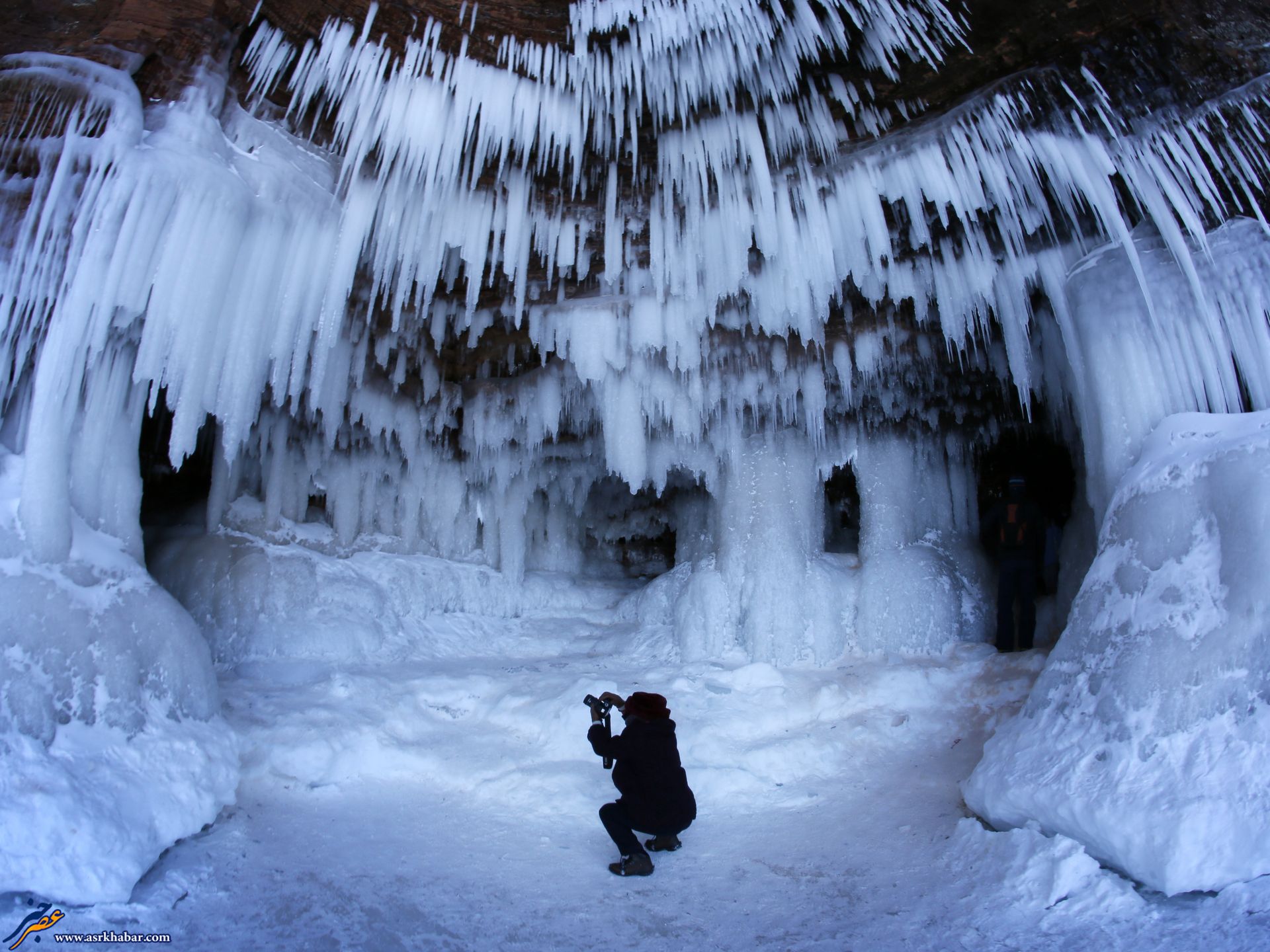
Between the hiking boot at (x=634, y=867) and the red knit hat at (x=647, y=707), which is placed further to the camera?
the red knit hat at (x=647, y=707)

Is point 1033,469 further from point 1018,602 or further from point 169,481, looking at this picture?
point 169,481

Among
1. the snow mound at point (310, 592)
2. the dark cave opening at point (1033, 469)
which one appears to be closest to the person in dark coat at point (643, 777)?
the snow mound at point (310, 592)

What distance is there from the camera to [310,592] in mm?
8508

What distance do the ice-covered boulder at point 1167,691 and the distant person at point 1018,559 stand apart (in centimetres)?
252

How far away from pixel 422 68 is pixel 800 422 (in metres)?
5.34

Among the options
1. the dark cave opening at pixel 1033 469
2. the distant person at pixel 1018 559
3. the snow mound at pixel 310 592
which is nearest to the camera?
the distant person at pixel 1018 559

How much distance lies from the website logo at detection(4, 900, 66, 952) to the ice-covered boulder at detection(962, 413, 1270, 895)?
179 inches

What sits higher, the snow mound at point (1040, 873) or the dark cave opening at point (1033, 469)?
the dark cave opening at point (1033, 469)

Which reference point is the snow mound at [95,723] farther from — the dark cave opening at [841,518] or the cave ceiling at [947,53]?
the dark cave opening at [841,518]

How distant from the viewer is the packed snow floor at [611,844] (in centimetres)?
339

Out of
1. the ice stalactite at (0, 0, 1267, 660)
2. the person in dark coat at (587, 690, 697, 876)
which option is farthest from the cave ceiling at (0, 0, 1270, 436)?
the person in dark coat at (587, 690, 697, 876)

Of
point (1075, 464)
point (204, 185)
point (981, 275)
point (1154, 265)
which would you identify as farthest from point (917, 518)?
point (204, 185)

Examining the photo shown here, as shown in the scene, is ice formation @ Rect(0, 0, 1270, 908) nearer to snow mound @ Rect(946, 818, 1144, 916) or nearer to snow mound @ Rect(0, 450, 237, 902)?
snow mound @ Rect(0, 450, 237, 902)

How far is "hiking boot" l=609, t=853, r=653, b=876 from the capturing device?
13.5 ft
